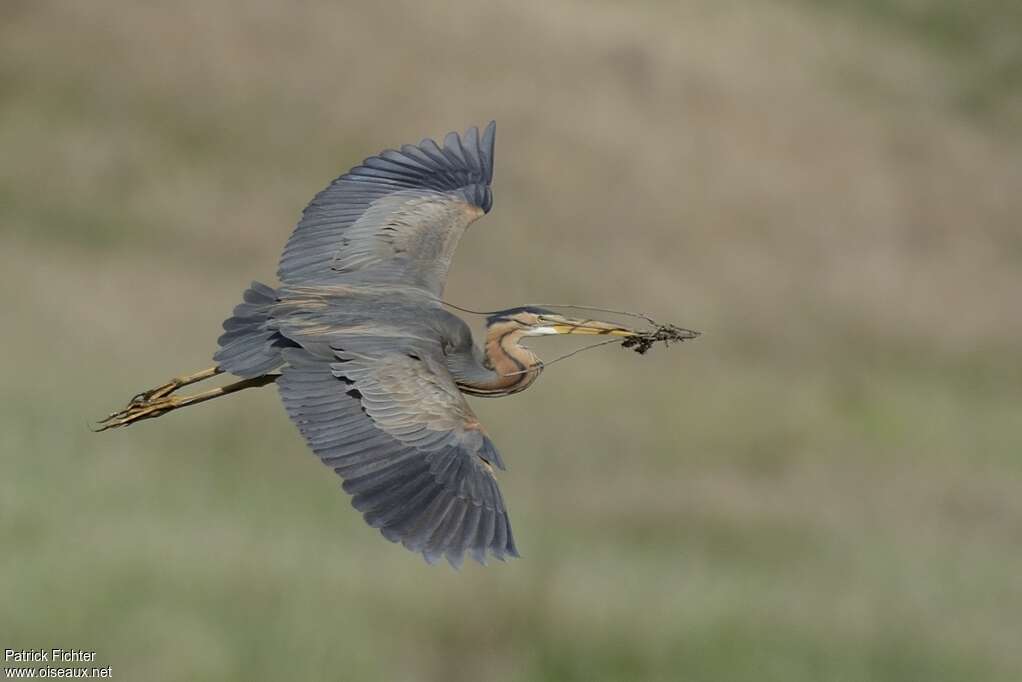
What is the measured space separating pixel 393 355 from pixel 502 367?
2.58ft

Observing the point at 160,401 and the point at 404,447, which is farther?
the point at 160,401

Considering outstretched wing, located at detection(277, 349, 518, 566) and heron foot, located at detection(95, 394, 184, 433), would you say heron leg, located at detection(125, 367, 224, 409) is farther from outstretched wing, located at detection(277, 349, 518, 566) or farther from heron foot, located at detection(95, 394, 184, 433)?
outstretched wing, located at detection(277, 349, 518, 566)

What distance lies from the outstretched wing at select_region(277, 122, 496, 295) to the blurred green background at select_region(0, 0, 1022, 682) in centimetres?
421

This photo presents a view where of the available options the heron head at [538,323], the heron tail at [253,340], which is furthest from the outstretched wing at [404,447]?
the heron head at [538,323]

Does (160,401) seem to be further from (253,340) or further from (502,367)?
(502,367)

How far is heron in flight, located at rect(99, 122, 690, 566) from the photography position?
907 centimetres

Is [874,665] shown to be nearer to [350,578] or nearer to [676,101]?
[350,578]

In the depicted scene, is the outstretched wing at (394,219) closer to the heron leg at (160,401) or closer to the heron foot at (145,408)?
the heron leg at (160,401)

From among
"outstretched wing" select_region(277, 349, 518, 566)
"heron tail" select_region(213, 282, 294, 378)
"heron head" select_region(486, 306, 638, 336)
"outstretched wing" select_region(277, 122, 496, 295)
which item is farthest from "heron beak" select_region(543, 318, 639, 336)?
"heron tail" select_region(213, 282, 294, 378)

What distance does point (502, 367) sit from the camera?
Result: 1012 cm

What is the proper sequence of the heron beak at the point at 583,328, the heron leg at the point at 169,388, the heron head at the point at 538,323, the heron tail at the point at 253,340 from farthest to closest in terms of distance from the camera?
1. the heron leg at the point at 169,388
2. the heron head at the point at 538,323
3. the heron beak at the point at 583,328
4. the heron tail at the point at 253,340

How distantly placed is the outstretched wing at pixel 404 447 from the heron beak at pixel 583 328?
2.82ft

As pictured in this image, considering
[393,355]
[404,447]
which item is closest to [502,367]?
[393,355]

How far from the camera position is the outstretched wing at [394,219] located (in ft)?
34.9
